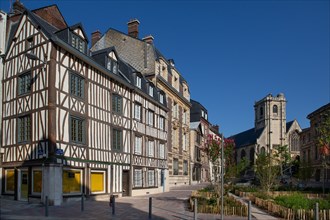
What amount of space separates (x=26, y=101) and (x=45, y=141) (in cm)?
279

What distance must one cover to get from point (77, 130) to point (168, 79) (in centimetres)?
1933

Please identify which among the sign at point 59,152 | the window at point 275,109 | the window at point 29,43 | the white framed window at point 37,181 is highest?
the window at point 275,109

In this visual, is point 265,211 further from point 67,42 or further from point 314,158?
point 314,158

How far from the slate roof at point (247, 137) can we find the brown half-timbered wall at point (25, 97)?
72542 mm

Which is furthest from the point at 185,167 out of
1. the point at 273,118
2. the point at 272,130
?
the point at 273,118

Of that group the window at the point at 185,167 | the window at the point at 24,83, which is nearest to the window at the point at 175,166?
the window at the point at 185,167

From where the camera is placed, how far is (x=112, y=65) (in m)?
22.4

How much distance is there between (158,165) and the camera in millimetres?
28094

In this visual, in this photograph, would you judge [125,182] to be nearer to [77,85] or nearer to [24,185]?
[24,185]

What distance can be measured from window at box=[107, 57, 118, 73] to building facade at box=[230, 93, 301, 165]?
6415cm

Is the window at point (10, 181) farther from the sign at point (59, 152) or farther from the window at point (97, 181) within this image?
the window at point (97, 181)

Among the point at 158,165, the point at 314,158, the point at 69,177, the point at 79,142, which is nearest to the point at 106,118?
the point at 79,142

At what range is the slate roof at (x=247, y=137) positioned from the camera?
86562 mm

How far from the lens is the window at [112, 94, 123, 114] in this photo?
22.0m
